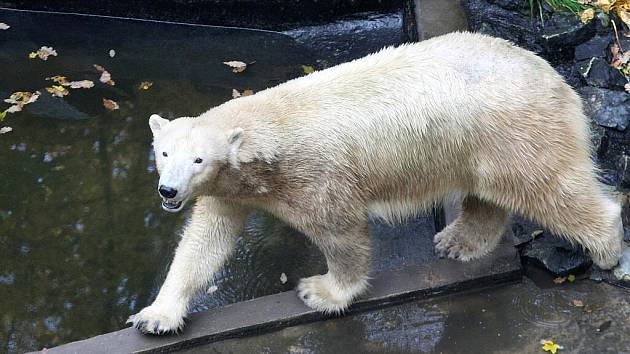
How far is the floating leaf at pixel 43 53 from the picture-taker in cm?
959

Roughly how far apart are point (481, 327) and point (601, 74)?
2.86 m

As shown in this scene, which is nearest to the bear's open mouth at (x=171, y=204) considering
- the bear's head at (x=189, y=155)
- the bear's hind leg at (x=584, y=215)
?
the bear's head at (x=189, y=155)

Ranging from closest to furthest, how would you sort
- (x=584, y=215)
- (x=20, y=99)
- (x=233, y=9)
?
(x=584, y=215) → (x=20, y=99) → (x=233, y=9)

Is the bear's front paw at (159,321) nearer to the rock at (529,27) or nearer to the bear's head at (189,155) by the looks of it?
the bear's head at (189,155)

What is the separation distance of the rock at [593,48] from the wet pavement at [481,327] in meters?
2.56

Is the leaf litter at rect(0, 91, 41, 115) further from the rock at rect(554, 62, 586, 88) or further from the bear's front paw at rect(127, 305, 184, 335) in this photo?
the rock at rect(554, 62, 586, 88)

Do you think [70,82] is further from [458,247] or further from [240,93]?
[458,247]

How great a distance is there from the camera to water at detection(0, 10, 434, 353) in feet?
21.3

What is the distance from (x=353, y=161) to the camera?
5238mm

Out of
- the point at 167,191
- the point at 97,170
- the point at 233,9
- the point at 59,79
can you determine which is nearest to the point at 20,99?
the point at 59,79

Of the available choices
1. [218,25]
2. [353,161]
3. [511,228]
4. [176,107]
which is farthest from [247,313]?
[218,25]

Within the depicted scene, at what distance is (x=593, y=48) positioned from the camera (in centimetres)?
755

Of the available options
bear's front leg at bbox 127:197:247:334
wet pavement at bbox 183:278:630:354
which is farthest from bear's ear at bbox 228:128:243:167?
wet pavement at bbox 183:278:630:354

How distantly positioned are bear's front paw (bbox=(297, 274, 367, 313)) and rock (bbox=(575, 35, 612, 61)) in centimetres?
339
